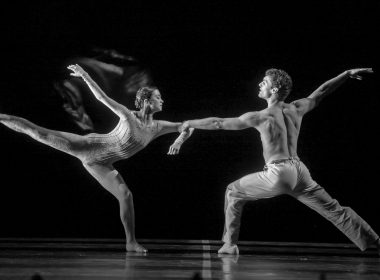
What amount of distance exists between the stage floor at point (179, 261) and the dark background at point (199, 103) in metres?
0.57

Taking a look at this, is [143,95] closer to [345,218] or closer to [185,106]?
[185,106]

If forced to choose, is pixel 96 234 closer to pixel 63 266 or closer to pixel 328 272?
pixel 63 266

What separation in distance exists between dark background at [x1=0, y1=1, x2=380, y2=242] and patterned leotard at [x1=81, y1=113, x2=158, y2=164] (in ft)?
4.70

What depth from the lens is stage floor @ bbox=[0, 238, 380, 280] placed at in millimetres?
4414

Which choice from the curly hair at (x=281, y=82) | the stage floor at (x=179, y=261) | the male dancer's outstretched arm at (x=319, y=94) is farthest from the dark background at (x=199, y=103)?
the curly hair at (x=281, y=82)

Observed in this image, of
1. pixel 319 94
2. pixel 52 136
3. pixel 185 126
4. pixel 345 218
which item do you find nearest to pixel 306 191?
pixel 345 218

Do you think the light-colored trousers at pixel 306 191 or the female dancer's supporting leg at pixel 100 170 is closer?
the light-colored trousers at pixel 306 191

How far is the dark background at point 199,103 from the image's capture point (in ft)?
24.2

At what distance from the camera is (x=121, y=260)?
17.3ft

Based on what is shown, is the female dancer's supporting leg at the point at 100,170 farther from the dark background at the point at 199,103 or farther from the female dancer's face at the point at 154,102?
the dark background at the point at 199,103

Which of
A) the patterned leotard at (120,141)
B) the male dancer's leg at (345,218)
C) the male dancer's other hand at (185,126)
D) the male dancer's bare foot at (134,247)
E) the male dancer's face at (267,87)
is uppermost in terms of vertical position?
the male dancer's face at (267,87)

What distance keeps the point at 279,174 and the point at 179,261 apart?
1.11 meters

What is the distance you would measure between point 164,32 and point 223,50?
0.64 meters

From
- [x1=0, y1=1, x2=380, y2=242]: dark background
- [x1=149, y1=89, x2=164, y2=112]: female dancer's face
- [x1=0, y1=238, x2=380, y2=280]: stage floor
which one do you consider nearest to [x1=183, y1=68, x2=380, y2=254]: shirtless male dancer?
[x1=0, y1=238, x2=380, y2=280]: stage floor
